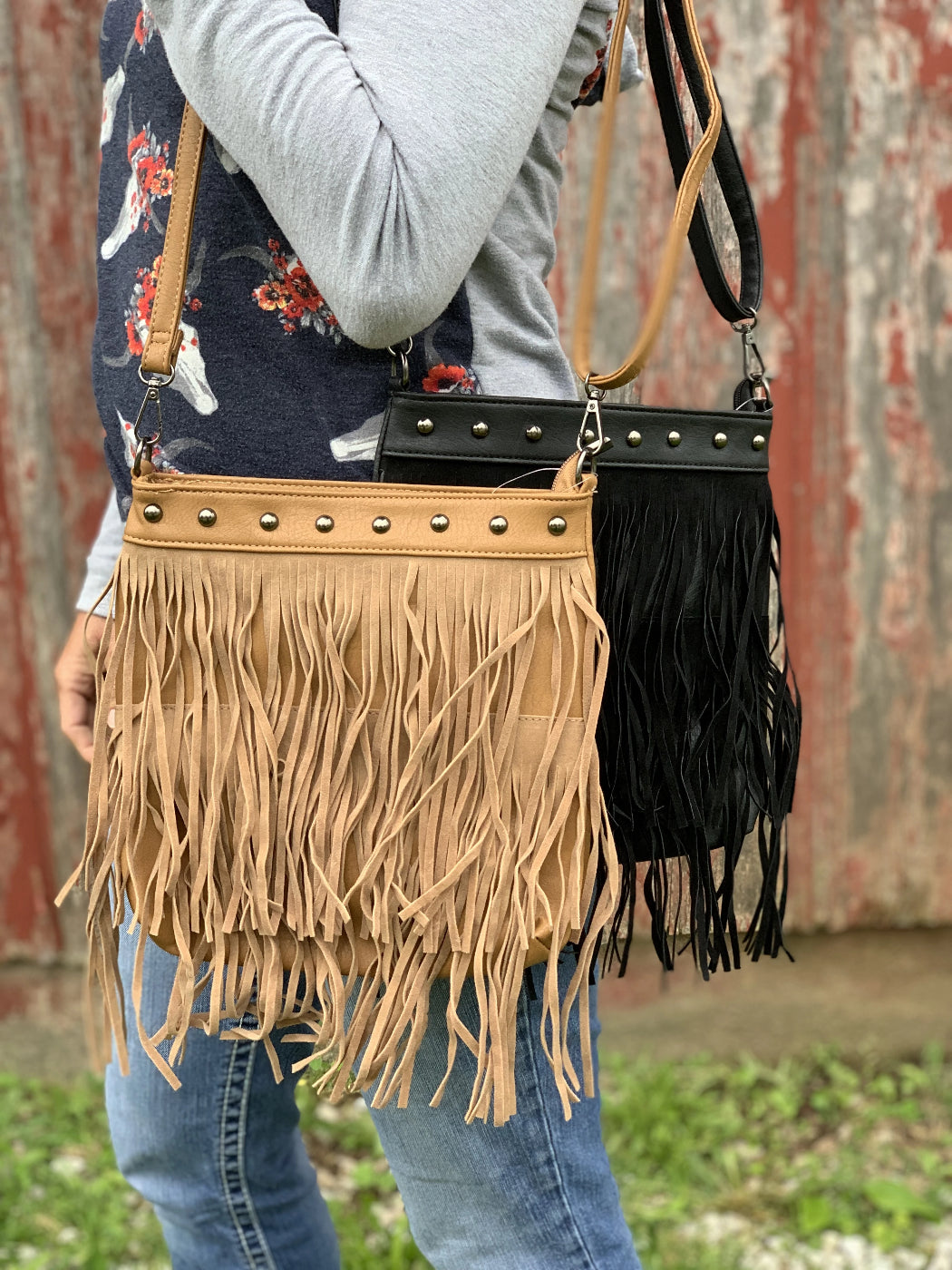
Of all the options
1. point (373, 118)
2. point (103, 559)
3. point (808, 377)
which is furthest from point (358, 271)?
point (808, 377)

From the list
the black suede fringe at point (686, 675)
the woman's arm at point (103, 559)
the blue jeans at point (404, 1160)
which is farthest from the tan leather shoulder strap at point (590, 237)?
the blue jeans at point (404, 1160)

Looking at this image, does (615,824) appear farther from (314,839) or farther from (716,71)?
(716,71)

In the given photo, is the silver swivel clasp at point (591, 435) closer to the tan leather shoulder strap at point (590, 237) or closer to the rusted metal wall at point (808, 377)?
the tan leather shoulder strap at point (590, 237)

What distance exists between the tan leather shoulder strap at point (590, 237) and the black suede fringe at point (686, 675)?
0.11m

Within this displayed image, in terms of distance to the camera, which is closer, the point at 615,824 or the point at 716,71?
the point at 615,824

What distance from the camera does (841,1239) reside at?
1.55 metres

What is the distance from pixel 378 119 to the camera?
62cm

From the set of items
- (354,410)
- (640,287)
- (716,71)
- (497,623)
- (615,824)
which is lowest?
(615,824)

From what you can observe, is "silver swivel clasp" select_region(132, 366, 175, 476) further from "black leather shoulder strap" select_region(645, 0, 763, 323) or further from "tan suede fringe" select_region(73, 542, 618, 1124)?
"black leather shoulder strap" select_region(645, 0, 763, 323)

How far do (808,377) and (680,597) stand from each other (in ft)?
3.49

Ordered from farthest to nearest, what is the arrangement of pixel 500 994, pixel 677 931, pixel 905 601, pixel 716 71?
pixel 905 601
pixel 716 71
pixel 677 931
pixel 500 994

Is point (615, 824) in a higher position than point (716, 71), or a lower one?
lower

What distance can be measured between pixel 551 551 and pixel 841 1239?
51.6 inches

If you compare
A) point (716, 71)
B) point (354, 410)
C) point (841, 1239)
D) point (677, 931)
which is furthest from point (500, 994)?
point (716, 71)
